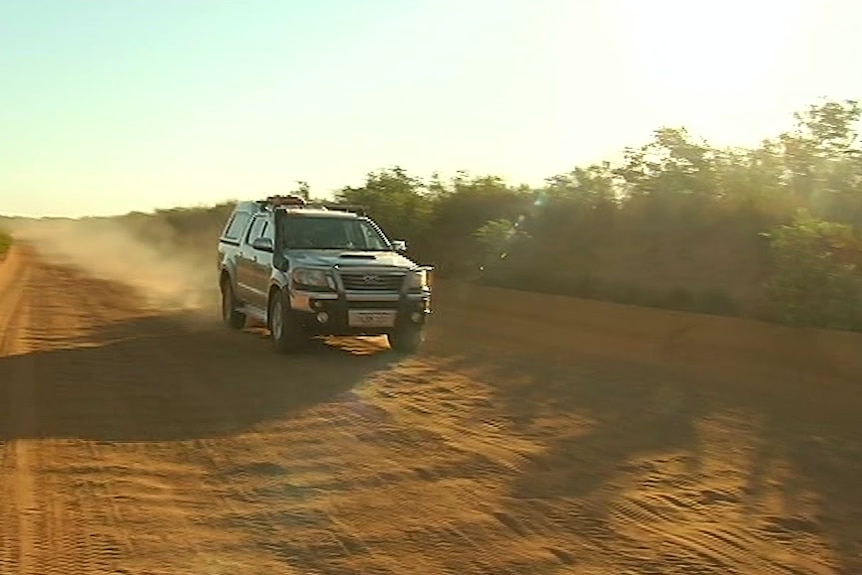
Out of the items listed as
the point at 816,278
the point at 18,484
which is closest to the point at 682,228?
the point at 816,278

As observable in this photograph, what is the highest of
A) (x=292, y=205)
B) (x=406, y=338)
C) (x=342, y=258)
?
(x=292, y=205)

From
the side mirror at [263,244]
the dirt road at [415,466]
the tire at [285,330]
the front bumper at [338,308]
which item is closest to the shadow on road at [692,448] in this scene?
the dirt road at [415,466]

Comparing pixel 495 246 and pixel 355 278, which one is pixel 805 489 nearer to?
pixel 355 278

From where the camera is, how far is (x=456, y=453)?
8812 millimetres

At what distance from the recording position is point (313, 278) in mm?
14391

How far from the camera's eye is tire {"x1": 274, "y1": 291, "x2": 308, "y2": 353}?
14438 mm

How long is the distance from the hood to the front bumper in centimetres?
42

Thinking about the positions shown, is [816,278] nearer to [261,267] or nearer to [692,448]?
[692,448]

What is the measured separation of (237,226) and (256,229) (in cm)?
152

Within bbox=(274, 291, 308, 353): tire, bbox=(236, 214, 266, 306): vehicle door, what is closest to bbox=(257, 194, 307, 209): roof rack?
bbox=(236, 214, 266, 306): vehicle door

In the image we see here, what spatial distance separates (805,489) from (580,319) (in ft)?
37.1

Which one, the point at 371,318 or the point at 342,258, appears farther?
the point at 342,258

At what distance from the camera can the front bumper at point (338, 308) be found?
562 inches

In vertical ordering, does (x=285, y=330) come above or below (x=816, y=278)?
below
